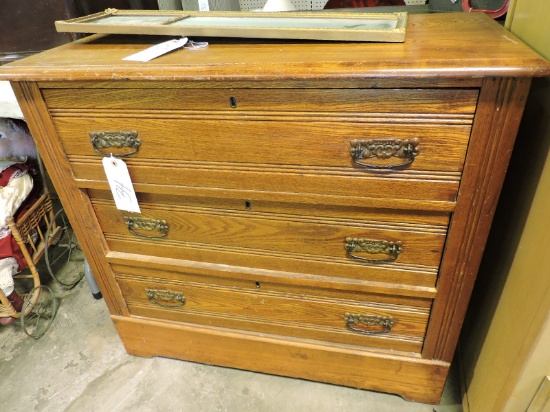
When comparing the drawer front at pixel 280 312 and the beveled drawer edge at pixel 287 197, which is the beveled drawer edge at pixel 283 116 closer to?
the beveled drawer edge at pixel 287 197

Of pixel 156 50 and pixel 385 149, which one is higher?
pixel 156 50

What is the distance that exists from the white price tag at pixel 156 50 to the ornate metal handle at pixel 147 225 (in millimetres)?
414

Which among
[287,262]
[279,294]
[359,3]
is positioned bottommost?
[279,294]

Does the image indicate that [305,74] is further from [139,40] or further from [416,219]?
[139,40]

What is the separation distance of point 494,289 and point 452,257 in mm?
253

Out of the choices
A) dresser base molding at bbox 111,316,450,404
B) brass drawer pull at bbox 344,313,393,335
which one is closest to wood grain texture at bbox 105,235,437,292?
brass drawer pull at bbox 344,313,393,335

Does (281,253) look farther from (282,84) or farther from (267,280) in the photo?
(282,84)

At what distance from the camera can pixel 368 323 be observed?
1.10m

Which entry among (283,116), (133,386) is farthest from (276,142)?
(133,386)

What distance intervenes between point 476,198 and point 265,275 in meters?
0.54

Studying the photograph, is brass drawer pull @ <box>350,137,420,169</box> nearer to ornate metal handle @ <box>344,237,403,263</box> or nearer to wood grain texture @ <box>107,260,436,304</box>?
ornate metal handle @ <box>344,237,403,263</box>

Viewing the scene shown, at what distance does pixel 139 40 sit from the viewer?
102 cm

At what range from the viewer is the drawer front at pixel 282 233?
3.06ft

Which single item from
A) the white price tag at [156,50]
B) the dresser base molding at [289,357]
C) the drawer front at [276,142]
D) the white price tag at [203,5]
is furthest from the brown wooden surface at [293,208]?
the white price tag at [203,5]
